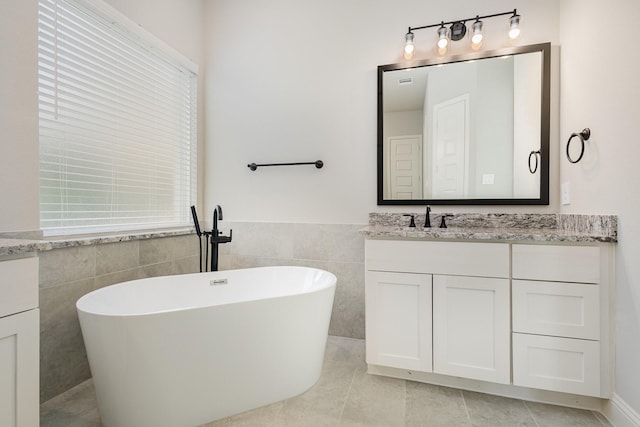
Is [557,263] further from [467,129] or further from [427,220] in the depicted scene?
[467,129]

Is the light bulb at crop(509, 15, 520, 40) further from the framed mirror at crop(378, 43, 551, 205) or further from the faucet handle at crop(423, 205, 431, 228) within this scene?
the faucet handle at crop(423, 205, 431, 228)

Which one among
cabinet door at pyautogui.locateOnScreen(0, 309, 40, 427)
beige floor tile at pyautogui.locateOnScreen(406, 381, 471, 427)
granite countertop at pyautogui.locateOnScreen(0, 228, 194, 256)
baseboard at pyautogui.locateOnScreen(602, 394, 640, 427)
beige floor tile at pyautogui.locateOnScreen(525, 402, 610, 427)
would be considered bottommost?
beige floor tile at pyautogui.locateOnScreen(406, 381, 471, 427)

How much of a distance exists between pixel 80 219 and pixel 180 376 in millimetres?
1111

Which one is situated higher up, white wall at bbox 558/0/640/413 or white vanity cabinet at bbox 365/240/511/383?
white wall at bbox 558/0/640/413

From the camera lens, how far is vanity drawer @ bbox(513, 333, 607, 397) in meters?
1.41

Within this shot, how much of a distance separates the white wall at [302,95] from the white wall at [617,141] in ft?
1.55

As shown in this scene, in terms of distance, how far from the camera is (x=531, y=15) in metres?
1.94

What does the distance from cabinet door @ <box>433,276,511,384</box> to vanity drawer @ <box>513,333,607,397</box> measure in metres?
0.06

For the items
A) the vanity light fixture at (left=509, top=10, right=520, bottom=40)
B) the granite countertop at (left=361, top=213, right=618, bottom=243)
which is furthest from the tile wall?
the vanity light fixture at (left=509, top=10, right=520, bottom=40)

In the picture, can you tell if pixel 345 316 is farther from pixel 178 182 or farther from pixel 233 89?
pixel 233 89

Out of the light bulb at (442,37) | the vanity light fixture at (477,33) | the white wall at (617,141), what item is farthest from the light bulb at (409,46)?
the white wall at (617,141)

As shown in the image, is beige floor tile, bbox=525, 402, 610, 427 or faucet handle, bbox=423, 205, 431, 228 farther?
faucet handle, bbox=423, 205, 431, 228

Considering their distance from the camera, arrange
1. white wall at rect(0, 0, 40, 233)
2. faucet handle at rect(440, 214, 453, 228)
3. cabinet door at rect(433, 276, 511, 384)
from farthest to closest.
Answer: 1. faucet handle at rect(440, 214, 453, 228)
2. cabinet door at rect(433, 276, 511, 384)
3. white wall at rect(0, 0, 40, 233)

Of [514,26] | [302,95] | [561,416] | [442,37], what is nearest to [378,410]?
[561,416]
